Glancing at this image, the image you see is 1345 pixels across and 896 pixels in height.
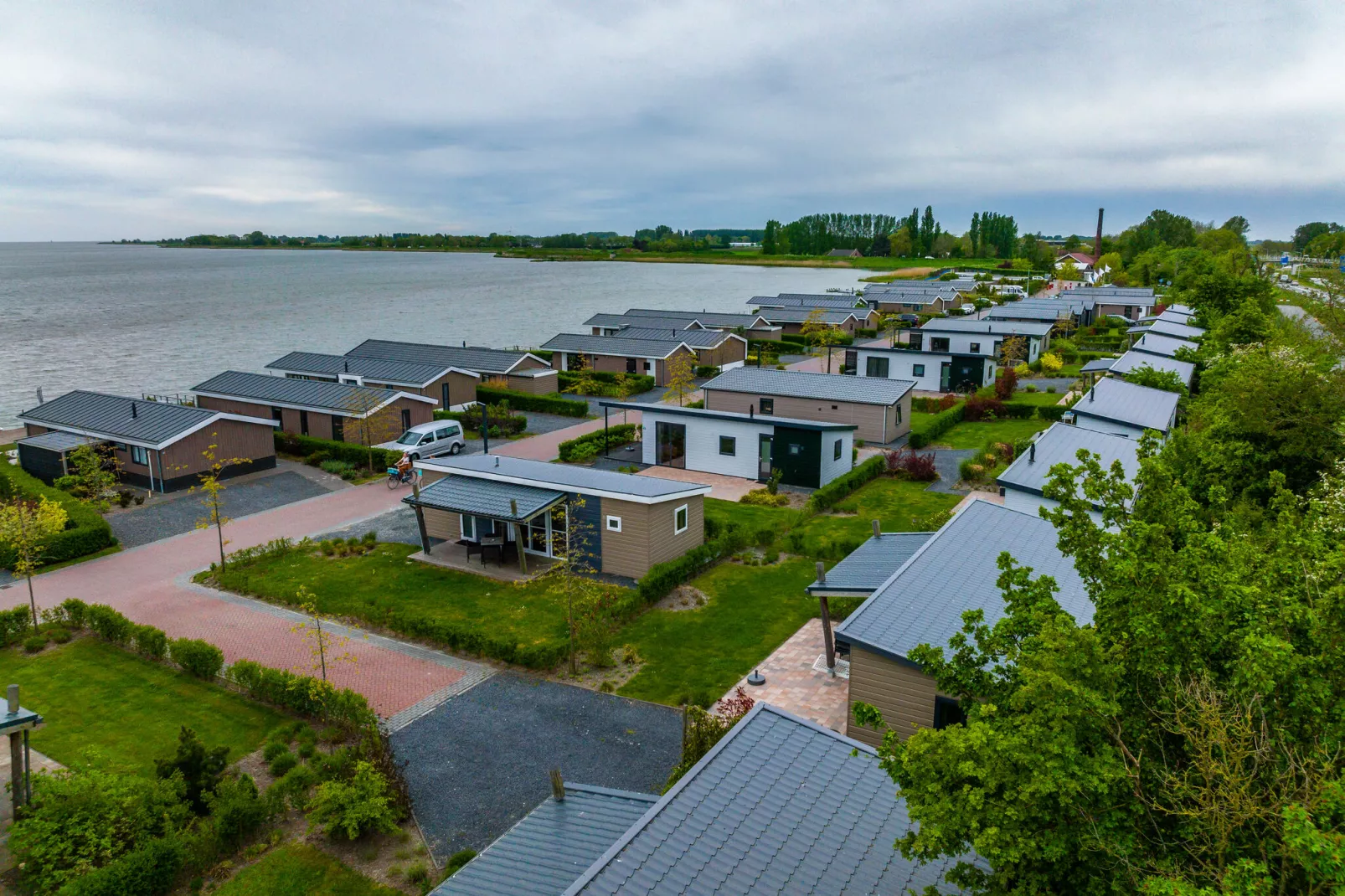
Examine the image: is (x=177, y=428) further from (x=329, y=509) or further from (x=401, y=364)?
(x=401, y=364)

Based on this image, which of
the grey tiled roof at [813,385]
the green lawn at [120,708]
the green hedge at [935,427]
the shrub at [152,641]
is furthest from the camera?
the grey tiled roof at [813,385]

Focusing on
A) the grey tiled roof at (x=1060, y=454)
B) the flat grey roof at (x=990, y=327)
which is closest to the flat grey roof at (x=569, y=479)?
the grey tiled roof at (x=1060, y=454)

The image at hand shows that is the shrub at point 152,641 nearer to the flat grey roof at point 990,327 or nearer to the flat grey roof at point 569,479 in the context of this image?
the flat grey roof at point 569,479

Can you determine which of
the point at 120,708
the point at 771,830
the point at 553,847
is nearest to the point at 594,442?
the point at 120,708

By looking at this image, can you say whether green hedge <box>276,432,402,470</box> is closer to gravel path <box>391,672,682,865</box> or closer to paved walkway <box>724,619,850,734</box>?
gravel path <box>391,672,682,865</box>

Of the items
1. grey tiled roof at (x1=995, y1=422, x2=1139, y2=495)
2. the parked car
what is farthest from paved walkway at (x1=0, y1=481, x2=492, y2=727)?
grey tiled roof at (x1=995, y1=422, x2=1139, y2=495)

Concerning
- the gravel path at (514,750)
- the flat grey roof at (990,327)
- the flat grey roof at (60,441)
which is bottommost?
the gravel path at (514,750)
